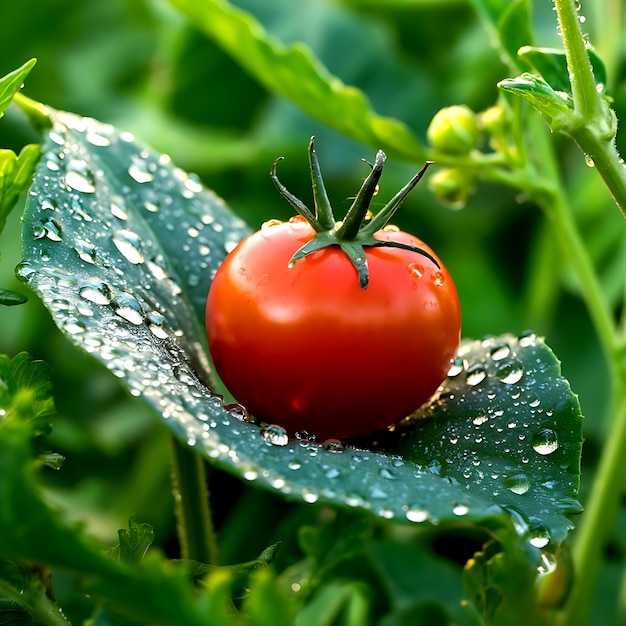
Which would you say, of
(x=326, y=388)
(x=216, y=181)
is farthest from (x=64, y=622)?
(x=216, y=181)

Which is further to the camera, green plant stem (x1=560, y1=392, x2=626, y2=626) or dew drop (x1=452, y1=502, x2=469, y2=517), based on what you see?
green plant stem (x1=560, y1=392, x2=626, y2=626)

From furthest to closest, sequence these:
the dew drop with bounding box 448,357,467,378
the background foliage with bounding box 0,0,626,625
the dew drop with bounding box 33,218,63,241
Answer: the background foliage with bounding box 0,0,626,625 < the dew drop with bounding box 448,357,467,378 < the dew drop with bounding box 33,218,63,241

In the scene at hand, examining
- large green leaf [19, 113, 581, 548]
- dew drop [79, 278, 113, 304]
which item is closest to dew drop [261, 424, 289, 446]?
large green leaf [19, 113, 581, 548]

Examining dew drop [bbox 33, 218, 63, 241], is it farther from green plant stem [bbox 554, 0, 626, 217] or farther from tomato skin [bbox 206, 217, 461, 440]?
green plant stem [bbox 554, 0, 626, 217]

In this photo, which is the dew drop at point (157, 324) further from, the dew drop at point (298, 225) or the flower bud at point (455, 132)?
the flower bud at point (455, 132)

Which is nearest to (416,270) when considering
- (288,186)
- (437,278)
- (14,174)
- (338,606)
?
(437,278)

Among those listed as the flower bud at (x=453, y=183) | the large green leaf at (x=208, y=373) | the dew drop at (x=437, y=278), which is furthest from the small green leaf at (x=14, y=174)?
the flower bud at (x=453, y=183)

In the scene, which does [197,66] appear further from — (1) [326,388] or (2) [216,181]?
(1) [326,388]

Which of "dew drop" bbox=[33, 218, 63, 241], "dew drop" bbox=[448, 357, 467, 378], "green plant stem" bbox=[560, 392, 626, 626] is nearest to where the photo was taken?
"dew drop" bbox=[33, 218, 63, 241]
